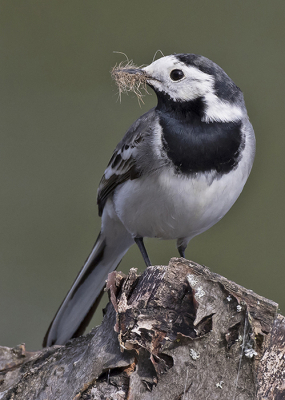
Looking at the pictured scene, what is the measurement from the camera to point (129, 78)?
9.81 ft

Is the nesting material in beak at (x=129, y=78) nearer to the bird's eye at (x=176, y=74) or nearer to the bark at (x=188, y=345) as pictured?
the bird's eye at (x=176, y=74)

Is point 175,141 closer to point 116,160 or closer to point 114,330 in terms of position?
point 116,160

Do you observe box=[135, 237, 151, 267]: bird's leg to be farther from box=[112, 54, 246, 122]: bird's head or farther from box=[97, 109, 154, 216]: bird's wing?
box=[112, 54, 246, 122]: bird's head

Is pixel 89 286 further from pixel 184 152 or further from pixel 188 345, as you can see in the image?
pixel 188 345

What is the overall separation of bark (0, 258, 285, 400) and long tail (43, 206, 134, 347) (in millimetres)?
1104

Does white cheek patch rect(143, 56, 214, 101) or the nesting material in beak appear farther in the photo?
the nesting material in beak

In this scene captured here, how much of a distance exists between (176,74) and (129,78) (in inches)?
13.6

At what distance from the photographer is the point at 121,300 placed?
2051 mm

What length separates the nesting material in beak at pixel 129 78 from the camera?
9.64 feet

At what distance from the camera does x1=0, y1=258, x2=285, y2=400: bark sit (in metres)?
1.89

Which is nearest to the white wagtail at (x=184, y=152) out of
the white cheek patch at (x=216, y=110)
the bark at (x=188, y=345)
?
the white cheek patch at (x=216, y=110)

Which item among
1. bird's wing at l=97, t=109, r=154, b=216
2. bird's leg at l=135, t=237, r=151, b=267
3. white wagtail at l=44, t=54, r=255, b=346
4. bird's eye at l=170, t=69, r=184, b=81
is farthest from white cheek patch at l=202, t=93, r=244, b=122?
bird's leg at l=135, t=237, r=151, b=267

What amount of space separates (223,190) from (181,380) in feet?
4.16

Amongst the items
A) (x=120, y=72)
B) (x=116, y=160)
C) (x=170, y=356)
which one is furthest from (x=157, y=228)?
(x=170, y=356)
